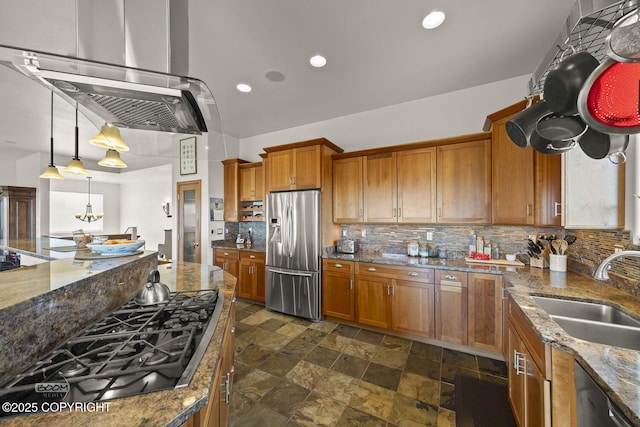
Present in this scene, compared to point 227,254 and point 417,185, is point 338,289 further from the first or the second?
point 227,254

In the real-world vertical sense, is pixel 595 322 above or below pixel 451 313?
above

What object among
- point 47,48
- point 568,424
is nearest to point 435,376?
point 568,424

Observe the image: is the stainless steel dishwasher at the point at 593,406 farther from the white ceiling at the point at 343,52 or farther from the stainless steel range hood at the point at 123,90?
the white ceiling at the point at 343,52

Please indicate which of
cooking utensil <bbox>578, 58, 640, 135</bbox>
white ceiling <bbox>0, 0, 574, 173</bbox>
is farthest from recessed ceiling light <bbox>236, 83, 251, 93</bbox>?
cooking utensil <bbox>578, 58, 640, 135</bbox>

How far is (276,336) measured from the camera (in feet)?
8.96

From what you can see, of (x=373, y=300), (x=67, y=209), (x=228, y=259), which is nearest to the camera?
(x=373, y=300)

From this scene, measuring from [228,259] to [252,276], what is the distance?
24.4 inches

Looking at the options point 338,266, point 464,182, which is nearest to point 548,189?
point 464,182

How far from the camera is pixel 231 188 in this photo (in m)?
4.48

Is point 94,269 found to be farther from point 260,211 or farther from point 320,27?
point 260,211

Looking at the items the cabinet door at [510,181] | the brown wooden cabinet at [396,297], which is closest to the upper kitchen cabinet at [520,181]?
the cabinet door at [510,181]

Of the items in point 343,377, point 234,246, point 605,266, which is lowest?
point 343,377

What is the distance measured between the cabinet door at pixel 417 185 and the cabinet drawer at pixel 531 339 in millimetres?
1449

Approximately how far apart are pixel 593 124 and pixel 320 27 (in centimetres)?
196
